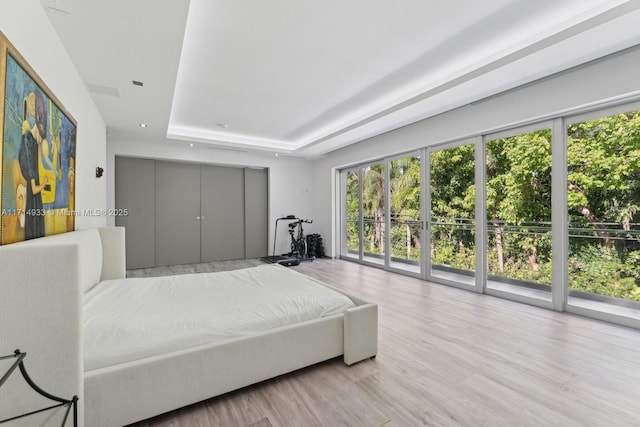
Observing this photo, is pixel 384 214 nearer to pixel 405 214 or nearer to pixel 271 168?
pixel 405 214

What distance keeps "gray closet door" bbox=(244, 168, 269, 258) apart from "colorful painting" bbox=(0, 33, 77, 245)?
449 cm

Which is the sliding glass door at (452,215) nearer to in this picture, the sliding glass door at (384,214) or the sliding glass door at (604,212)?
the sliding glass door at (384,214)

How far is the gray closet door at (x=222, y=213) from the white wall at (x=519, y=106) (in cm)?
280

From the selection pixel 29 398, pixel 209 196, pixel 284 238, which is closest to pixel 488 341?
pixel 29 398

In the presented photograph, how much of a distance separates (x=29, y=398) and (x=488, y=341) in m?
3.06

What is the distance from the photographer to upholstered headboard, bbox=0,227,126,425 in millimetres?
1074

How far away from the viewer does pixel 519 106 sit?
3473 mm

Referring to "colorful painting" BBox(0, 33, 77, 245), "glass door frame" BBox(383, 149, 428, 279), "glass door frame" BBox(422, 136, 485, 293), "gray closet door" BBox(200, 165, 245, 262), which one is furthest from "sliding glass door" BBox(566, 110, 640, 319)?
"gray closet door" BBox(200, 165, 245, 262)

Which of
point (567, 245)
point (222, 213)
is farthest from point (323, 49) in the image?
point (222, 213)

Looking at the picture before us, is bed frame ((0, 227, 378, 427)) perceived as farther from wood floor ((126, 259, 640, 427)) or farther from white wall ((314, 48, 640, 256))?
white wall ((314, 48, 640, 256))

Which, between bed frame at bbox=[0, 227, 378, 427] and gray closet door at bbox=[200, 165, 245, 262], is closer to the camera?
bed frame at bbox=[0, 227, 378, 427]

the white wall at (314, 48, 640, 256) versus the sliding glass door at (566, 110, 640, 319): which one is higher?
the white wall at (314, 48, 640, 256)

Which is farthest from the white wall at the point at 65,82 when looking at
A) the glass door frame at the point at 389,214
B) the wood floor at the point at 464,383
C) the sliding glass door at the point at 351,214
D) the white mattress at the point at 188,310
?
the sliding glass door at the point at 351,214

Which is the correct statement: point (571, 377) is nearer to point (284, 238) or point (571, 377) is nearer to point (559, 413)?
point (559, 413)
